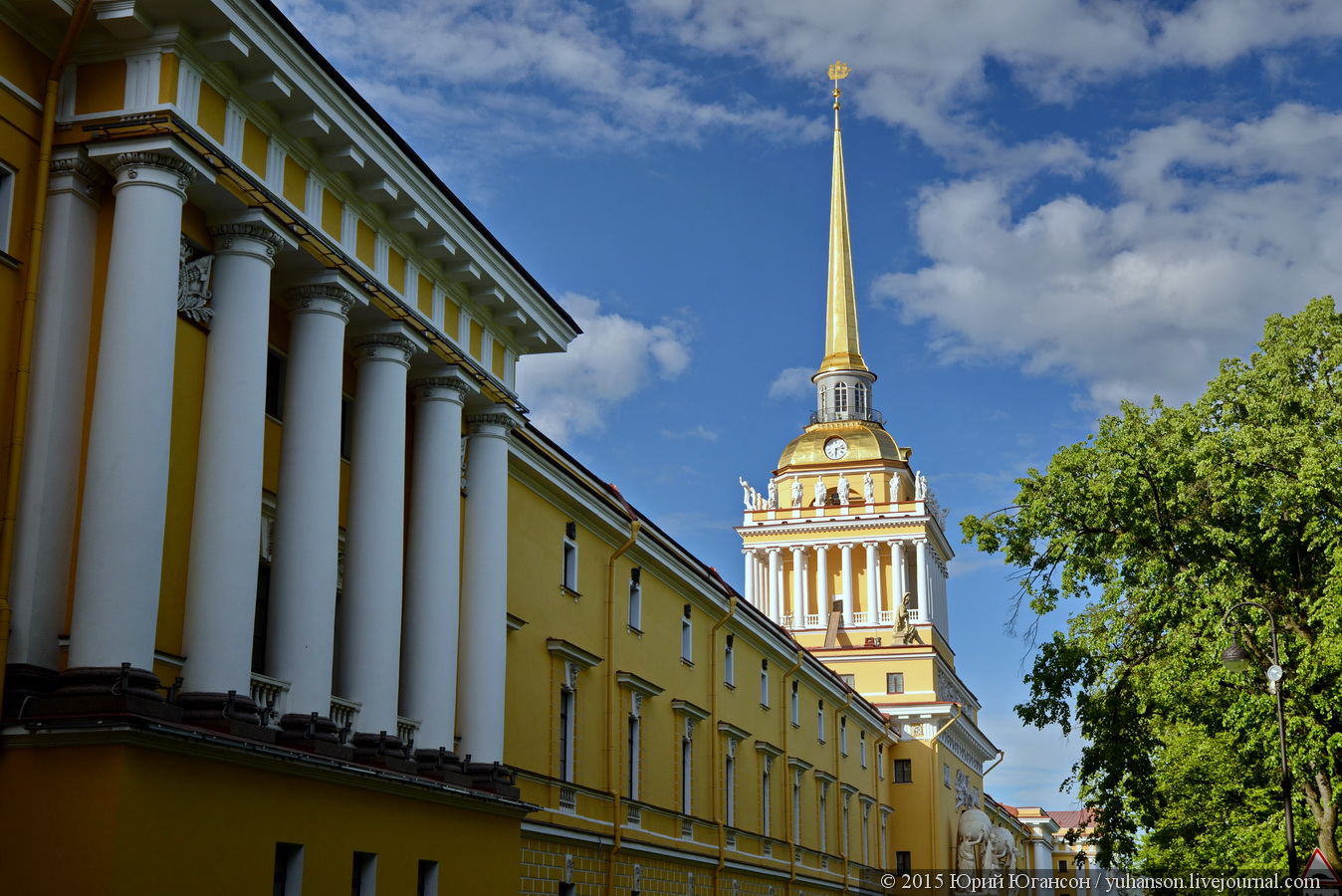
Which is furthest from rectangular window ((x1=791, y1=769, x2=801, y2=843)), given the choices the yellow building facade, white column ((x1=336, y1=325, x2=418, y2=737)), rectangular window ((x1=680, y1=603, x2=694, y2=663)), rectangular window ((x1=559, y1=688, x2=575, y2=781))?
white column ((x1=336, y1=325, x2=418, y2=737))

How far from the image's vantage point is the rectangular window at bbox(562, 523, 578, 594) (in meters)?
25.4

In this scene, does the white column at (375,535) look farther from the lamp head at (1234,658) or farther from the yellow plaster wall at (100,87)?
the lamp head at (1234,658)

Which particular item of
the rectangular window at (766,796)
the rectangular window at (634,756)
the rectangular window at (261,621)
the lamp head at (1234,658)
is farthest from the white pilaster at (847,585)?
the rectangular window at (261,621)

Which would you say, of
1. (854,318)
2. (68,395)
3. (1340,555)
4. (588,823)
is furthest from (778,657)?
(854,318)

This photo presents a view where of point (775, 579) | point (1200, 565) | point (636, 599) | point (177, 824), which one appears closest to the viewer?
point (177, 824)

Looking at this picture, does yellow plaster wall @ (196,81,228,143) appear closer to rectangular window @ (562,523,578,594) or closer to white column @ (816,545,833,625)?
rectangular window @ (562,523,578,594)

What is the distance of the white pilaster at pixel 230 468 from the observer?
43.7 ft

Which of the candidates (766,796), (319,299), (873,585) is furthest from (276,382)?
(873,585)

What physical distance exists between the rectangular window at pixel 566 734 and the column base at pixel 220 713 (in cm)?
1137

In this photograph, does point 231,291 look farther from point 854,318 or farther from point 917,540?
point 854,318

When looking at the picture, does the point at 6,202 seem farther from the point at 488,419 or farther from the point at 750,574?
the point at 750,574

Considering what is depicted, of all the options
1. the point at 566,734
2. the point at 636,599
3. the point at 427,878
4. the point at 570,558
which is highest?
the point at 570,558

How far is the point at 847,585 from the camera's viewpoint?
69.2 m

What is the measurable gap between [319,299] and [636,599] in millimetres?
14093
